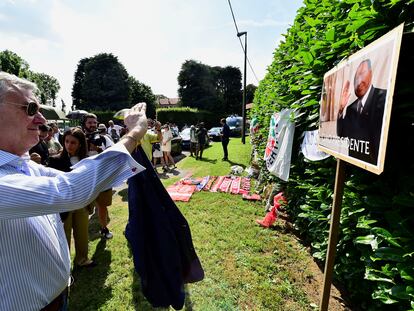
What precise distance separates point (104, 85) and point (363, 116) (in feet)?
174

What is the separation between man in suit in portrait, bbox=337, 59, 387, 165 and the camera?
1587 millimetres

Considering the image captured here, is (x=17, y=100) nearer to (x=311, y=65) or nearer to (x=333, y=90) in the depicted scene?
(x=333, y=90)

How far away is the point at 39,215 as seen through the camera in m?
1.07

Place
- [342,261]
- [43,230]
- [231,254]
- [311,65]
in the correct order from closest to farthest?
[43,230], [342,261], [311,65], [231,254]

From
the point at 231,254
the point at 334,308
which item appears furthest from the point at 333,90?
the point at 231,254

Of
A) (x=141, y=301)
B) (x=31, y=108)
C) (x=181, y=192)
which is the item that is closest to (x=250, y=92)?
(x=181, y=192)

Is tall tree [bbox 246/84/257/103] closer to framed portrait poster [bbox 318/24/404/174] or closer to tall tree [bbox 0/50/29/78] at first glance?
tall tree [bbox 0/50/29/78]

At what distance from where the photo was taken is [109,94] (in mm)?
48594

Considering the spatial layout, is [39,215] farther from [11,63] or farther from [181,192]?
[11,63]

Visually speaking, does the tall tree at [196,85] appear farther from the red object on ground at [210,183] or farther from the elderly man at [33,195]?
the elderly man at [33,195]

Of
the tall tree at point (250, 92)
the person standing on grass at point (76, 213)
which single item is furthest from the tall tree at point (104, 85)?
the person standing on grass at point (76, 213)

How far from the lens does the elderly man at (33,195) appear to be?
1.05 meters

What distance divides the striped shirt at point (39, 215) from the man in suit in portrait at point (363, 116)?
56.8 inches

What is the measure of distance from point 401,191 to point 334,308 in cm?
175
